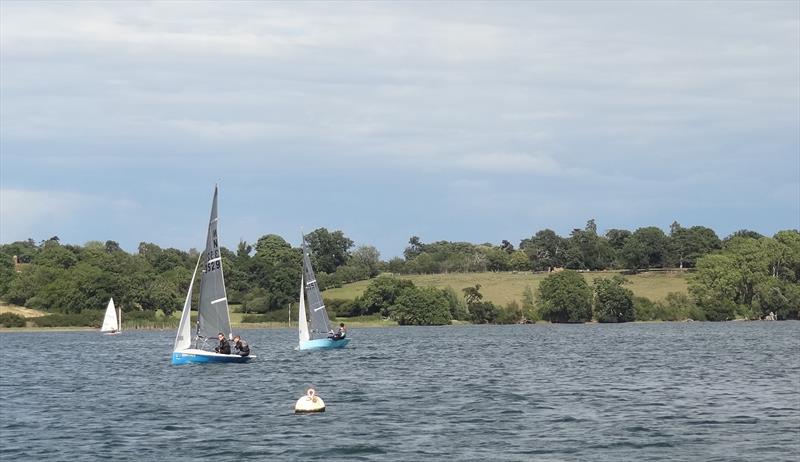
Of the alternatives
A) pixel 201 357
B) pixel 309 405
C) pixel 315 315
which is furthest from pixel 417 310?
pixel 309 405

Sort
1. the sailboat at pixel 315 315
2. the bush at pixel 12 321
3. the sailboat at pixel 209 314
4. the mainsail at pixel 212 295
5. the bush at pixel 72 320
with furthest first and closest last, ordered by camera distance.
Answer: the bush at pixel 72 320 → the bush at pixel 12 321 → the sailboat at pixel 315 315 → the mainsail at pixel 212 295 → the sailboat at pixel 209 314

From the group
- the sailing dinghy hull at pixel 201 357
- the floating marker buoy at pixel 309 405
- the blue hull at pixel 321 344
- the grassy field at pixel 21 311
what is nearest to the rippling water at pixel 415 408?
the floating marker buoy at pixel 309 405

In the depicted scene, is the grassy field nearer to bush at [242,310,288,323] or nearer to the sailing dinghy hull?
bush at [242,310,288,323]

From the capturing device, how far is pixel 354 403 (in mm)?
56781

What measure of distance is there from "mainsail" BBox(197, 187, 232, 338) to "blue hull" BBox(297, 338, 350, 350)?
72.5 feet

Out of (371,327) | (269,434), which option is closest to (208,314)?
(269,434)

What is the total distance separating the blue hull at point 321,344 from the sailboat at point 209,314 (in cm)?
2204

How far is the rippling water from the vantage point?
41562 mm

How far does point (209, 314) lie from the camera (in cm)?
8144

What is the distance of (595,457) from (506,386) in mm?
26058

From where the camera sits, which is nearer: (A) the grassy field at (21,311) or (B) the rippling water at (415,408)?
(B) the rippling water at (415,408)

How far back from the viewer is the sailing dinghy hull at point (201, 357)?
7938 cm

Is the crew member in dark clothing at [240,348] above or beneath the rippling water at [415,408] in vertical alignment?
above

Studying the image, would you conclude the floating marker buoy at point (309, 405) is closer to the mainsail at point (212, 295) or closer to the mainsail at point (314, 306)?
the mainsail at point (212, 295)
